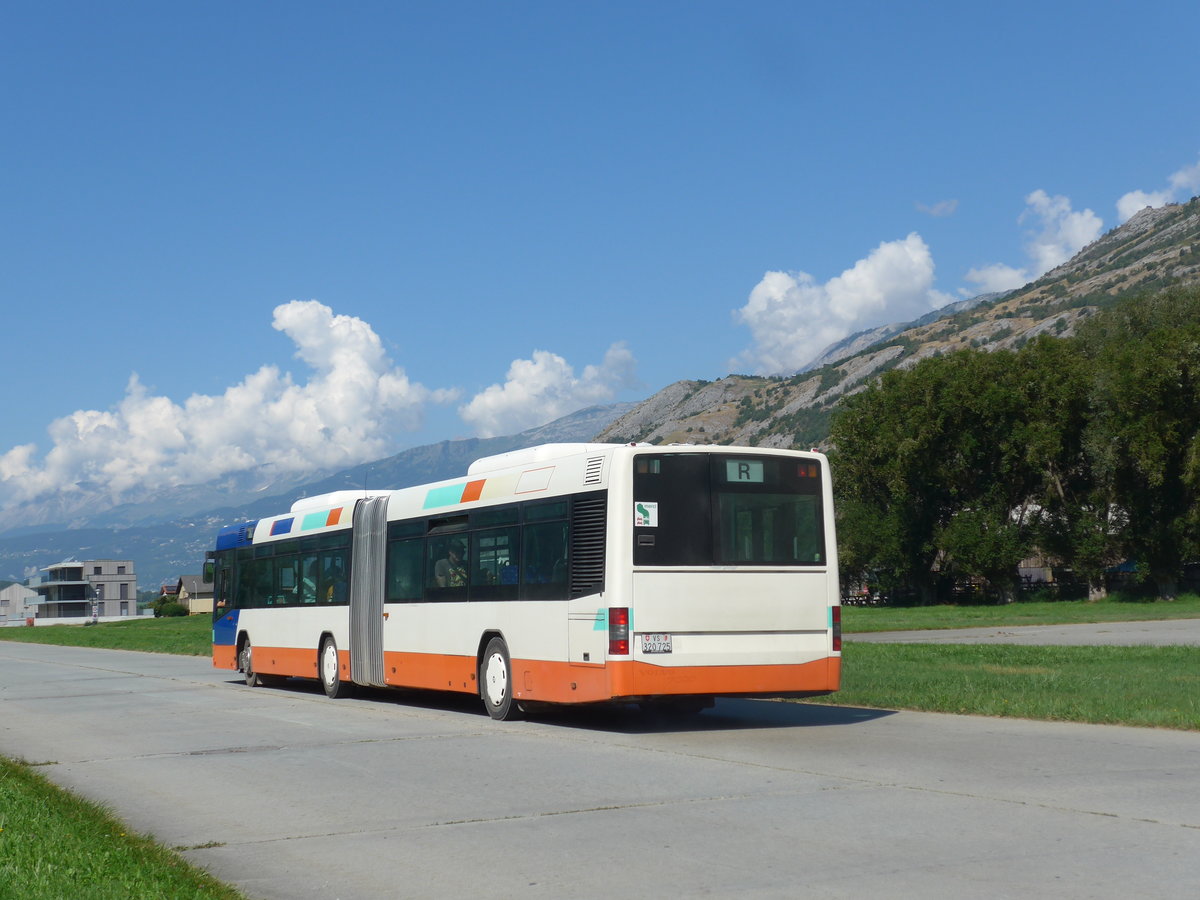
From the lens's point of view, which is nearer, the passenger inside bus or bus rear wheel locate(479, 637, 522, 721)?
bus rear wheel locate(479, 637, 522, 721)

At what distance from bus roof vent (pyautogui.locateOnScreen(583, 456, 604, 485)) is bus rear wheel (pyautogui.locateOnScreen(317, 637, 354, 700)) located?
316 inches

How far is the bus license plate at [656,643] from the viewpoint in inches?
546

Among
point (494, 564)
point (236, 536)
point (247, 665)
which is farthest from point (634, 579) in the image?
point (236, 536)

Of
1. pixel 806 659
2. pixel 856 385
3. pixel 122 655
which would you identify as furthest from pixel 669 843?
pixel 856 385

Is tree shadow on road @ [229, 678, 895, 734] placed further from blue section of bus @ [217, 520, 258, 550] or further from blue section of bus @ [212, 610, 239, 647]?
blue section of bus @ [212, 610, 239, 647]

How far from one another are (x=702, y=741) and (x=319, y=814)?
198 inches

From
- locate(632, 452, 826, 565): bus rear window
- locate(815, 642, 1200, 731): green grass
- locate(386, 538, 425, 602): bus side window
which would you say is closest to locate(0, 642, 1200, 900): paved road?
locate(815, 642, 1200, 731): green grass

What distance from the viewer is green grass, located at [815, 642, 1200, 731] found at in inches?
576

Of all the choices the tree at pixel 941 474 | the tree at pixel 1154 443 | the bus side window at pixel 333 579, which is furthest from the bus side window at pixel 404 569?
the tree at pixel 941 474

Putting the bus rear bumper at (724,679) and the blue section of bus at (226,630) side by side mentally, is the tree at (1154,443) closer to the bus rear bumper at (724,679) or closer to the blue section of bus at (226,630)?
the blue section of bus at (226,630)

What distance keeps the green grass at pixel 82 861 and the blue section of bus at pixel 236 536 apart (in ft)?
52.2

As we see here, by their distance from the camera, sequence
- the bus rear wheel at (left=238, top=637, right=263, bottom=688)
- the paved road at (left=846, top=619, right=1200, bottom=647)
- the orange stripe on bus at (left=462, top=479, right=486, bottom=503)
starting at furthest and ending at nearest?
the paved road at (left=846, top=619, right=1200, bottom=647) < the bus rear wheel at (left=238, top=637, right=263, bottom=688) < the orange stripe on bus at (left=462, top=479, right=486, bottom=503)

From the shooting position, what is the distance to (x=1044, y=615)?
4772cm

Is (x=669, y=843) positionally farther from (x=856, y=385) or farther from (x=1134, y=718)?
(x=856, y=385)
